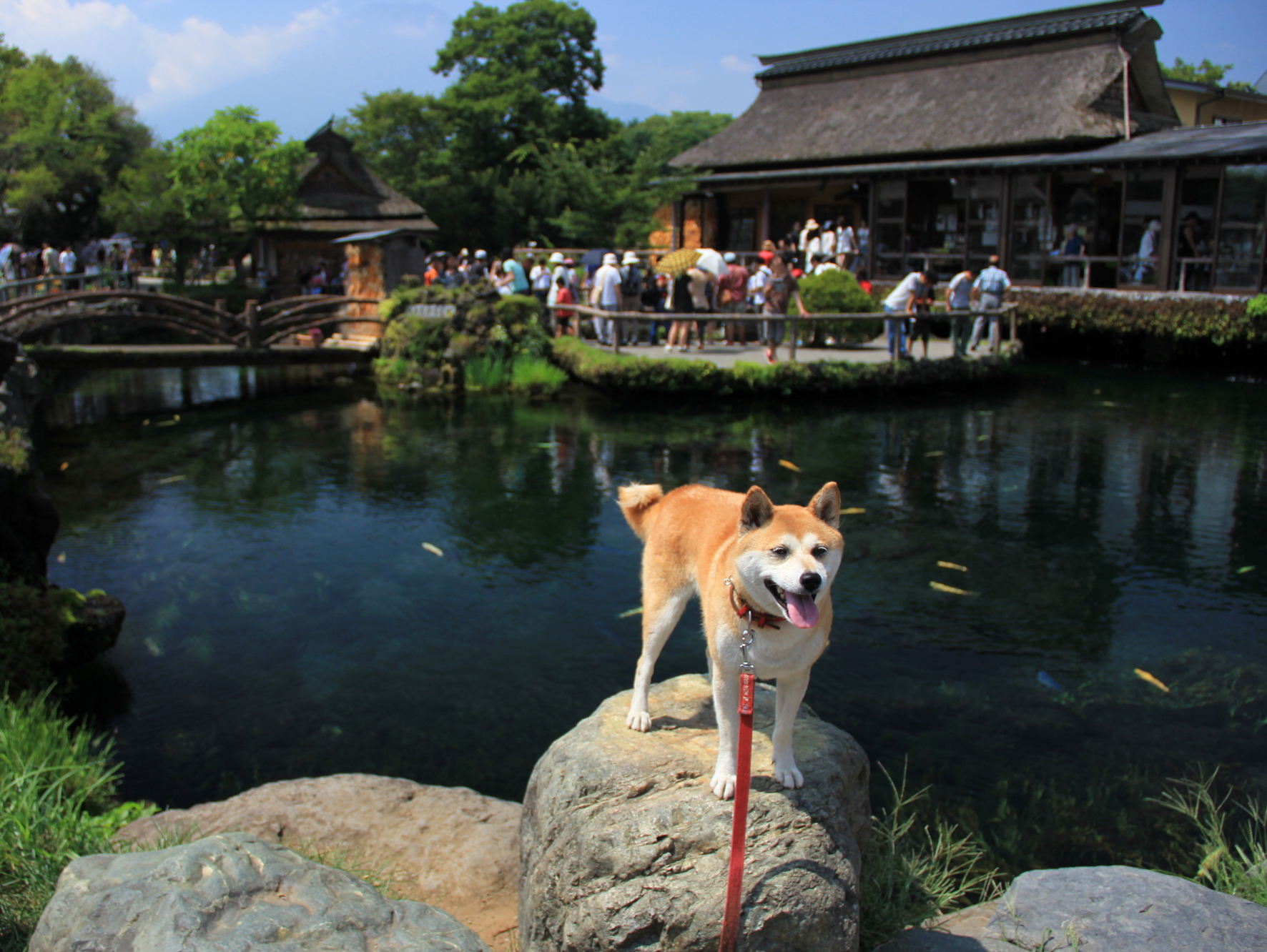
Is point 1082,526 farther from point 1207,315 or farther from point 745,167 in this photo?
point 745,167

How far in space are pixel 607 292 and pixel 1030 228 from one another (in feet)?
37.9

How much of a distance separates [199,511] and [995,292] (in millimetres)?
16073

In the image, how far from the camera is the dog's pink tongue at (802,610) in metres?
3.13

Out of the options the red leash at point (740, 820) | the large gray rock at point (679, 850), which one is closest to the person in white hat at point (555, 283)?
the large gray rock at point (679, 850)

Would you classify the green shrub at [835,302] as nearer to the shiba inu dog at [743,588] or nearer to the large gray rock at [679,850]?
the shiba inu dog at [743,588]

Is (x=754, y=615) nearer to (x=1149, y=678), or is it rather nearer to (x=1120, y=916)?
(x=1120, y=916)

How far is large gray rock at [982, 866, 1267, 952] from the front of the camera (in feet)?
12.8

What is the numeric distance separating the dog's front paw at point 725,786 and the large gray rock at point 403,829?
171cm

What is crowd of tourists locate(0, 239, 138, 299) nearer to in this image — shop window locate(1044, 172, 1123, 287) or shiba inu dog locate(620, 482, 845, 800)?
shop window locate(1044, 172, 1123, 287)

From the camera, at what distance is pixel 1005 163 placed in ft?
77.8

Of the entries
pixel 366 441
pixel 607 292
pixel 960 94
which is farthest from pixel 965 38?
pixel 366 441

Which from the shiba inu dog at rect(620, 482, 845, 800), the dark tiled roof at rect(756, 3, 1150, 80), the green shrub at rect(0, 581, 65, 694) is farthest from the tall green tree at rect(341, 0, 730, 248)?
the shiba inu dog at rect(620, 482, 845, 800)

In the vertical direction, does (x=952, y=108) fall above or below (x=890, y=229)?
above

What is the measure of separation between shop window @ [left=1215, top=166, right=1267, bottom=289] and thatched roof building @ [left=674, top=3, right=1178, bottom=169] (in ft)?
14.4
